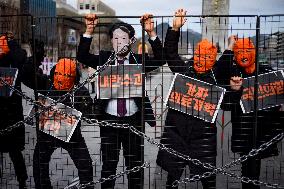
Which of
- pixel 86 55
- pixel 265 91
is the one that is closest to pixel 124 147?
pixel 86 55

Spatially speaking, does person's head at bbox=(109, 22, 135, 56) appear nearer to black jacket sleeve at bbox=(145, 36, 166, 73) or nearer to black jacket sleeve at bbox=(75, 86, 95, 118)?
black jacket sleeve at bbox=(145, 36, 166, 73)

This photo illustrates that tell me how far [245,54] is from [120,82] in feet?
4.46

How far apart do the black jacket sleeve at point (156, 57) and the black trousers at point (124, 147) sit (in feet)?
1.79

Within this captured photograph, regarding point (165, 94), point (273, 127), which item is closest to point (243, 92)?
point (273, 127)

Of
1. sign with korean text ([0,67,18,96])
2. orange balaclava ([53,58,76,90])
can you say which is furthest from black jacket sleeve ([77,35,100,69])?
sign with korean text ([0,67,18,96])

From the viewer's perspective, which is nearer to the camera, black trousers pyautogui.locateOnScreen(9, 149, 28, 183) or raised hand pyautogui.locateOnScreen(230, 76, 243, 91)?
raised hand pyautogui.locateOnScreen(230, 76, 243, 91)

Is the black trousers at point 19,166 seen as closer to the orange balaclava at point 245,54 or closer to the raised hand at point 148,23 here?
the raised hand at point 148,23

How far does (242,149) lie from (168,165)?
32.9 inches

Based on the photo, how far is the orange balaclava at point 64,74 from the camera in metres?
3.77

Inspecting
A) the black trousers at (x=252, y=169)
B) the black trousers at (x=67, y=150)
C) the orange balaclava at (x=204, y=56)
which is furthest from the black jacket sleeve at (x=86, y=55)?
the black trousers at (x=252, y=169)

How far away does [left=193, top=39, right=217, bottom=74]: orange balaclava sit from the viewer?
3451 mm

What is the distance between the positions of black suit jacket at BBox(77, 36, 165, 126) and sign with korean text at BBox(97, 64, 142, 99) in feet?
0.48

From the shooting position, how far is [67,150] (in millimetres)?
3881

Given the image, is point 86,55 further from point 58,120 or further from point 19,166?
point 19,166
